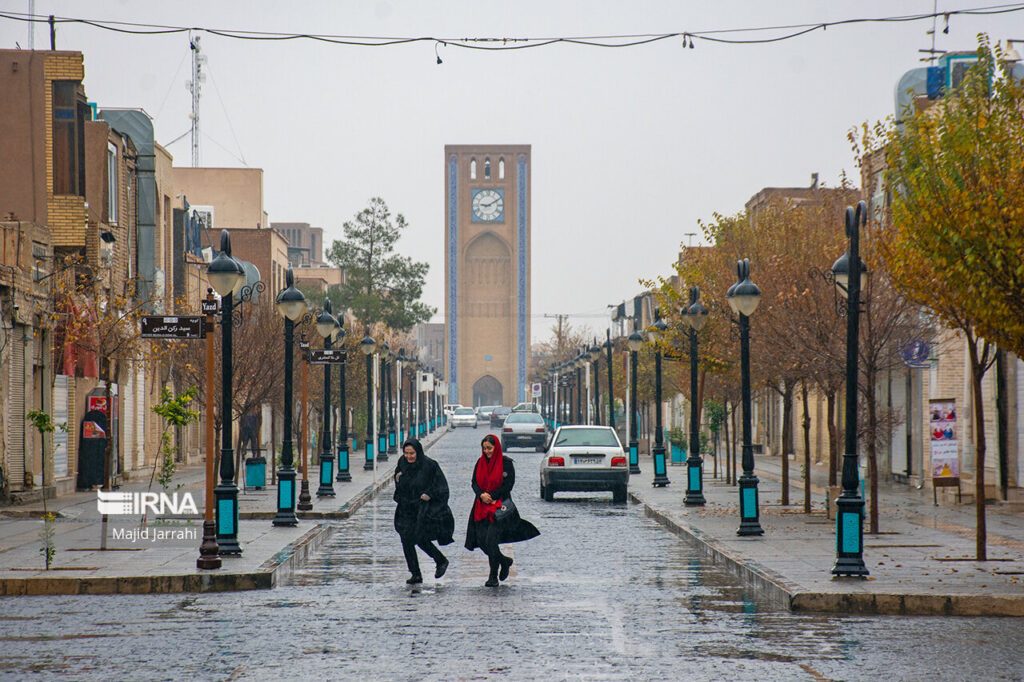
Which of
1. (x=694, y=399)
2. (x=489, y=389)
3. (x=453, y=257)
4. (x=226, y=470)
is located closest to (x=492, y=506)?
(x=226, y=470)

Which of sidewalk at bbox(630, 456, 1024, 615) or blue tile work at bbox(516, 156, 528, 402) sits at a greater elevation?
blue tile work at bbox(516, 156, 528, 402)

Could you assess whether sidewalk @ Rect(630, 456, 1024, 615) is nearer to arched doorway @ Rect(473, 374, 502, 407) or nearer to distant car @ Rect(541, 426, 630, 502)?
distant car @ Rect(541, 426, 630, 502)

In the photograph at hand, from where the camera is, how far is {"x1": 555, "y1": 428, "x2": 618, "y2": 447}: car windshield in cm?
2956

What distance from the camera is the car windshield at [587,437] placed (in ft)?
97.0

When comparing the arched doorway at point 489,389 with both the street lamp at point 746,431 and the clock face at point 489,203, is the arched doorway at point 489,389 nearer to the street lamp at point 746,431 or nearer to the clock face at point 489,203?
the clock face at point 489,203

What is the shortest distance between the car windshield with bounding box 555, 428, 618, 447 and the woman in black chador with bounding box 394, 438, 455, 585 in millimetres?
14832

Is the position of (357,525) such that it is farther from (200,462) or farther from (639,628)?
(200,462)

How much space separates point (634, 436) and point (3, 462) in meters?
21.5

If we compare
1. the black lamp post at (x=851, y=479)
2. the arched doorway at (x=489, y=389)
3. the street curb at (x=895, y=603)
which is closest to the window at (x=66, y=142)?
the black lamp post at (x=851, y=479)

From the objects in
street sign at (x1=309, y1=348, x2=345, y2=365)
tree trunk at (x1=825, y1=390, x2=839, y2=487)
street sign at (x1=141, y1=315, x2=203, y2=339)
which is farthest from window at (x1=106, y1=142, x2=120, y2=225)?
street sign at (x1=141, y1=315, x2=203, y2=339)

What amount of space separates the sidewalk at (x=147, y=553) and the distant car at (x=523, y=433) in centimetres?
3116

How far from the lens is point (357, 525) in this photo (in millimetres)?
23141

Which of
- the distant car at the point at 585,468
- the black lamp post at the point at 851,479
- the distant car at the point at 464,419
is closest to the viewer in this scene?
the black lamp post at the point at 851,479

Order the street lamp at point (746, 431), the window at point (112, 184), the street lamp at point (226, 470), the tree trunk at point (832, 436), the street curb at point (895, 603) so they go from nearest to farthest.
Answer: the street curb at point (895, 603)
the street lamp at point (226, 470)
the street lamp at point (746, 431)
the tree trunk at point (832, 436)
the window at point (112, 184)
